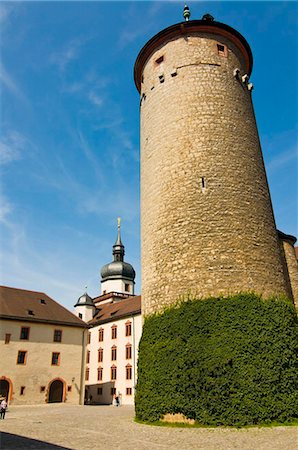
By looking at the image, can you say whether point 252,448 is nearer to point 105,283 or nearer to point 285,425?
point 285,425

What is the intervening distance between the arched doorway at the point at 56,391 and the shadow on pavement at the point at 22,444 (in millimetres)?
16671

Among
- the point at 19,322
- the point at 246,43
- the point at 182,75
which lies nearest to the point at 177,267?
the point at 182,75

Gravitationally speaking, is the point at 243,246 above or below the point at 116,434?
above

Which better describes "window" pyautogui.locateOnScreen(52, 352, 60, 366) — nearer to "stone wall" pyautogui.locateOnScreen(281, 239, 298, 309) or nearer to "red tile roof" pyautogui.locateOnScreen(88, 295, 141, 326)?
"red tile roof" pyautogui.locateOnScreen(88, 295, 141, 326)

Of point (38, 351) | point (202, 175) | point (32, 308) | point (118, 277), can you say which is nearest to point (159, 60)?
point (202, 175)

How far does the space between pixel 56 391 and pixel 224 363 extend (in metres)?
19.4

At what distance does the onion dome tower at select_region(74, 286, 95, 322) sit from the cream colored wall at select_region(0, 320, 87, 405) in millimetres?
13624

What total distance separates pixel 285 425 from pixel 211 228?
18.1 feet

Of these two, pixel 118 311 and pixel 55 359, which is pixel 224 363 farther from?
pixel 118 311

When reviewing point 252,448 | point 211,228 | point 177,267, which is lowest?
Result: point 252,448

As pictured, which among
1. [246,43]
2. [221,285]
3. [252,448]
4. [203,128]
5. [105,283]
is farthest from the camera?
[105,283]

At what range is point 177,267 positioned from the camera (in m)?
11.4

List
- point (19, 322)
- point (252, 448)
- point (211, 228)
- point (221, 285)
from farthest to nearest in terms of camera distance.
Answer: point (19, 322) < point (211, 228) < point (221, 285) < point (252, 448)

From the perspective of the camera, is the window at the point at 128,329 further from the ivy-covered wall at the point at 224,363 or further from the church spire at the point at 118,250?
the ivy-covered wall at the point at 224,363
